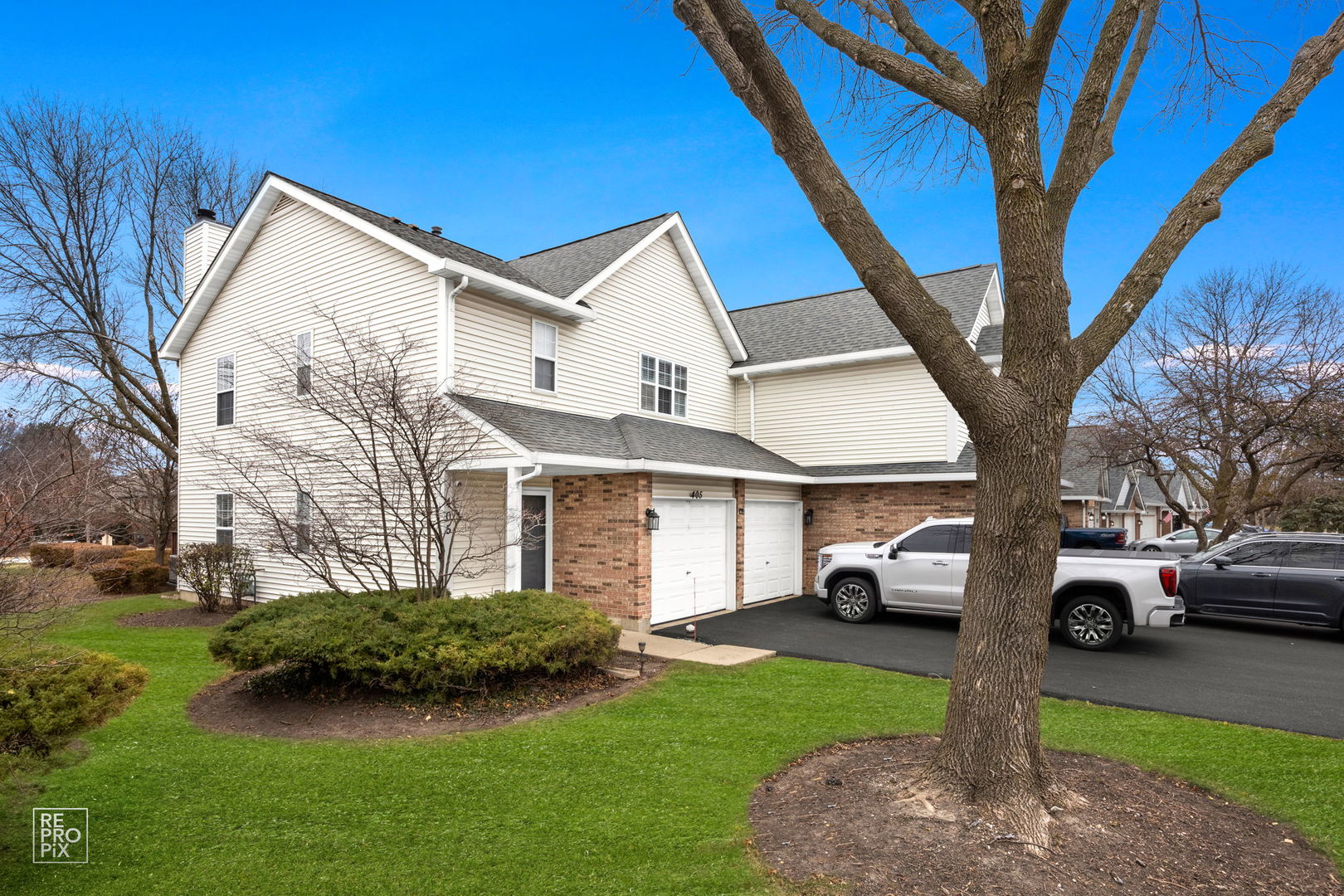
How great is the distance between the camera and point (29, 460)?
15.2 ft

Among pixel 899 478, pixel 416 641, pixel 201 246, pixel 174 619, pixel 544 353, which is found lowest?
pixel 174 619

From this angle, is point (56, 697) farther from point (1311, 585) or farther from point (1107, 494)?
point (1107, 494)

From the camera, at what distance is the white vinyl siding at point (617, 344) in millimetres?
11648

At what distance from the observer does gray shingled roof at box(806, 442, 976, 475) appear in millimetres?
14641

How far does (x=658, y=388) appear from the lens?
1520cm

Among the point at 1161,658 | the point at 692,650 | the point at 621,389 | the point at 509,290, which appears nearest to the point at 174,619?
the point at 509,290

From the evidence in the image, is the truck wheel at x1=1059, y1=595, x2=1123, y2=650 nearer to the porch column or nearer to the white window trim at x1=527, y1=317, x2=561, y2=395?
the porch column

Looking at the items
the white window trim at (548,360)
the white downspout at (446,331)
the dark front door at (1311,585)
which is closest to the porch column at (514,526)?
the white downspout at (446,331)

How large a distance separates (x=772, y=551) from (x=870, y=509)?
2349 mm

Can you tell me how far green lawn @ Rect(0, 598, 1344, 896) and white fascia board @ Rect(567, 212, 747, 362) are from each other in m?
8.17

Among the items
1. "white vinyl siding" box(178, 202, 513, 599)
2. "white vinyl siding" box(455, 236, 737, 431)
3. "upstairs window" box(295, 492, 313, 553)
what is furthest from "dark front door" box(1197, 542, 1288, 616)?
"upstairs window" box(295, 492, 313, 553)

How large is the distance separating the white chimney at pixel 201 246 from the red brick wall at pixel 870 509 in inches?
558

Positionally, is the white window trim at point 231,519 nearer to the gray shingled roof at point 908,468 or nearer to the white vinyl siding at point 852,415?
the white vinyl siding at point 852,415

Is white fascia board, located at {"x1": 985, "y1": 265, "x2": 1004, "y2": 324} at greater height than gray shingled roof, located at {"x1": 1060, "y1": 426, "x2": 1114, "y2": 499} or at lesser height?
greater
